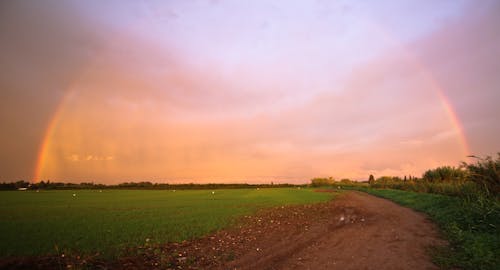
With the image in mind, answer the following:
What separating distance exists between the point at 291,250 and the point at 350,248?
2.20 m

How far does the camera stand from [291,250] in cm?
1059

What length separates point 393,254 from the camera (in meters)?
9.32

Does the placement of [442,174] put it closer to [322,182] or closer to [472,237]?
[472,237]

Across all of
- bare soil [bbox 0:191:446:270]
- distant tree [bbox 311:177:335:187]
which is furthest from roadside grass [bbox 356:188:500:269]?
distant tree [bbox 311:177:335:187]

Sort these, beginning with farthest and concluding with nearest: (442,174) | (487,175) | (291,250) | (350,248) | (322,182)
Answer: (322,182) → (442,174) → (487,175) → (291,250) → (350,248)

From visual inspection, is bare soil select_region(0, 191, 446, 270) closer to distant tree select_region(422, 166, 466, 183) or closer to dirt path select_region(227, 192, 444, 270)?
dirt path select_region(227, 192, 444, 270)

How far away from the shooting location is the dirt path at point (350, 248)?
8.59 metres

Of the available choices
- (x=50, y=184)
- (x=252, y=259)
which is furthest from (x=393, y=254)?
(x=50, y=184)

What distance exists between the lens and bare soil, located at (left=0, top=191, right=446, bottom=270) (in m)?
8.56

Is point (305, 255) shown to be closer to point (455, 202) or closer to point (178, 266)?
point (178, 266)

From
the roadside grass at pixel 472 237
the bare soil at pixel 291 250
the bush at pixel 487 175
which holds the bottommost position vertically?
the bare soil at pixel 291 250

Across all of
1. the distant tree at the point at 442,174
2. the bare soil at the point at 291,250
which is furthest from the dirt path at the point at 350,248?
the distant tree at the point at 442,174

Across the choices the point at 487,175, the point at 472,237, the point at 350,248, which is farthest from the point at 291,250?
the point at 487,175

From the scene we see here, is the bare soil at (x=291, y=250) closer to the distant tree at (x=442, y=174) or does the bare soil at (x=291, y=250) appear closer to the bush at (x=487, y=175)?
the bush at (x=487, y=175)
